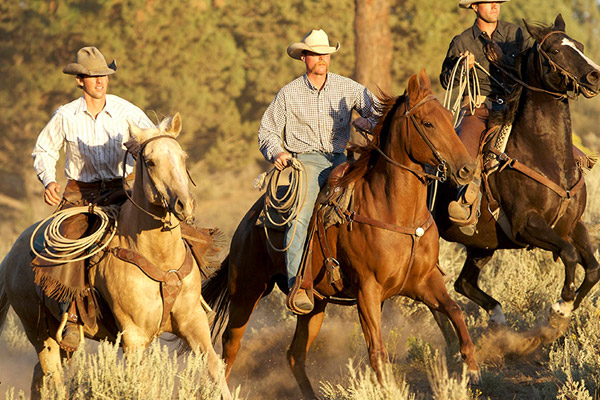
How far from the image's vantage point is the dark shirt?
7320 millimetres

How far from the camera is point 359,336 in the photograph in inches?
352

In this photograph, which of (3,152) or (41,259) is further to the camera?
(3,152)

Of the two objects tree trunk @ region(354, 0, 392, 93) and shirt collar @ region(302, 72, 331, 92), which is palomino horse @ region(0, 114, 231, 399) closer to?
shirt collar @ region(302, 72, 331, 92)

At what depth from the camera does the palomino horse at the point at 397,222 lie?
566 cm

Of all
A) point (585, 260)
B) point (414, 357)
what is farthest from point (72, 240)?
point (585, 260)

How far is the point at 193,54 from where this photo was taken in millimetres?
19266

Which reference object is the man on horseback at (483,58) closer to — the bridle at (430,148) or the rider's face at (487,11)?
the rider's face at (487,11)

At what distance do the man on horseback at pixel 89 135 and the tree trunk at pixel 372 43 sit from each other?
849 cm

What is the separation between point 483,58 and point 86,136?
3632 mm

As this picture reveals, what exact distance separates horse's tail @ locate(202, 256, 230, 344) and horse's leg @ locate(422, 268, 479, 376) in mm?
2248

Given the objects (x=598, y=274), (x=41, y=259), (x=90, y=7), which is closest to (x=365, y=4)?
(x=90, y=7)

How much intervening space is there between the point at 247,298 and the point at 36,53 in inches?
547

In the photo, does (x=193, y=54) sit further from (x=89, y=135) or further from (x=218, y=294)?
(x=89, y=135)

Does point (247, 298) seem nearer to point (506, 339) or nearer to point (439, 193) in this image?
point (439, 193)
